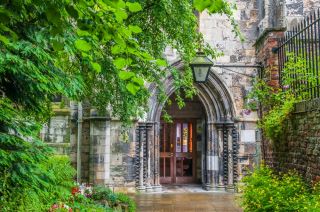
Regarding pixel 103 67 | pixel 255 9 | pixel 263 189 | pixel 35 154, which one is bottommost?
pixel 263 189

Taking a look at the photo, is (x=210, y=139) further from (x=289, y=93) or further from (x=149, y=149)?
(x=289, y=93)

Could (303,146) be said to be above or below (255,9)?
below

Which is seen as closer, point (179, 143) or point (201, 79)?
point (201, 79)

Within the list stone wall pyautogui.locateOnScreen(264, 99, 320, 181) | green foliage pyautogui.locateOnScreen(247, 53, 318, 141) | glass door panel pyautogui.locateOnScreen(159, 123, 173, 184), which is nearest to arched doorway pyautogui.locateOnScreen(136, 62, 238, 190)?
glass door panel pyautogui.locateOnScreen(159, 123, 173, 184)

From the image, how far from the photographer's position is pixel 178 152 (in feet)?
55.1

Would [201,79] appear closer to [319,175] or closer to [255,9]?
[319,175]

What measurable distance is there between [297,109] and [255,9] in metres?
7.95

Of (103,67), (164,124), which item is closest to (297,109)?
(103,67)

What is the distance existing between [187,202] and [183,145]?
5.26 m

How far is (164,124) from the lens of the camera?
16797 mm

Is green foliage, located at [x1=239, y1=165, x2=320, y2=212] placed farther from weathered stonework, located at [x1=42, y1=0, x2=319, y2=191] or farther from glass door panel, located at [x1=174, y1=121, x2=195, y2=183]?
glass door panel, located at [x1=174, y1=121, x2=195, y2=183]

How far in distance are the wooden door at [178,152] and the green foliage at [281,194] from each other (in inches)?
346

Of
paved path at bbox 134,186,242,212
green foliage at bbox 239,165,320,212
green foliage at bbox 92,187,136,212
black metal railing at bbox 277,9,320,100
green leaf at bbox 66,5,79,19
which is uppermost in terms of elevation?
black metal railing at bbox 277,9,320,100

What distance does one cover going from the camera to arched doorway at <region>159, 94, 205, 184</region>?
16672mm
